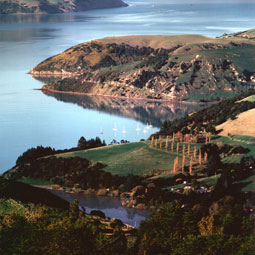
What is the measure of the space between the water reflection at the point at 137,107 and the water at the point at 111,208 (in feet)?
201

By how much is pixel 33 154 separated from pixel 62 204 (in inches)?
1215

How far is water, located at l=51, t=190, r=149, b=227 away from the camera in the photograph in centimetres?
6371

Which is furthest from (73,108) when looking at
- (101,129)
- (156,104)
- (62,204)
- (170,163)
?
(62,204)

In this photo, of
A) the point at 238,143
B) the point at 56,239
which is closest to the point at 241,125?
the point at 238,143

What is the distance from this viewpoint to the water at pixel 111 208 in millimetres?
63706

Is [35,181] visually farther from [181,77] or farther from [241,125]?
[181,77]

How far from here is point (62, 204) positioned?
60500 millimetres

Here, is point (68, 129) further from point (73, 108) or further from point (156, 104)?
point (156, 104)

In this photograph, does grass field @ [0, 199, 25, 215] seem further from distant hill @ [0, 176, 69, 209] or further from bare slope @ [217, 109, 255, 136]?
bare slope @ [217, 109, 255, 136]

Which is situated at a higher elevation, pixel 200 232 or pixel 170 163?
pixel 200 232

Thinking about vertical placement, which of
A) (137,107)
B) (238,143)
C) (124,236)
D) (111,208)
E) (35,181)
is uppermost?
(124,236)

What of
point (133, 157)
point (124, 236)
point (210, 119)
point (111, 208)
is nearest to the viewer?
point (124, 236)

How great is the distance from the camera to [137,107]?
15888 cm

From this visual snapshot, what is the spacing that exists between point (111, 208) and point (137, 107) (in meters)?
91.7
